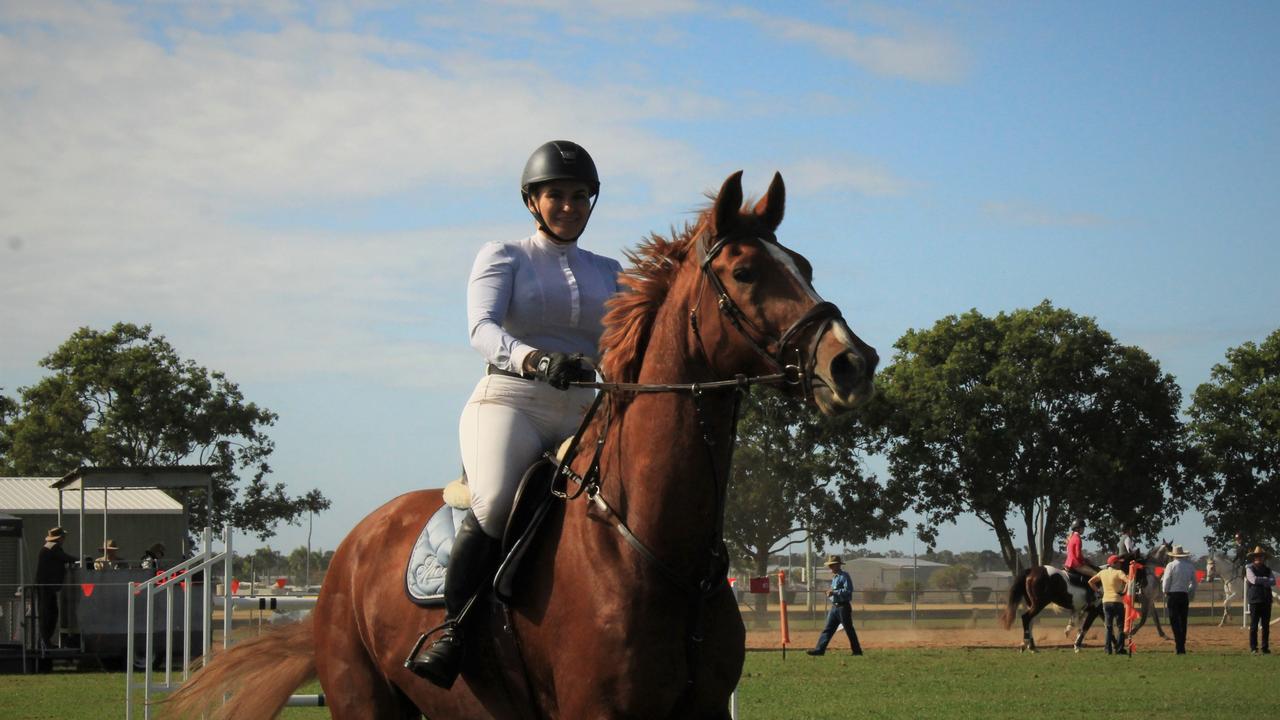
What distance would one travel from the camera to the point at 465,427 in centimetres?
560

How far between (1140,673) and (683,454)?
17.2 metres

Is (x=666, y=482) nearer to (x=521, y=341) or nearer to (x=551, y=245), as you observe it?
(x=521, y=341)

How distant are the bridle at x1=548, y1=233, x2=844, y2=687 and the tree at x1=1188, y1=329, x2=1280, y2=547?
56001 millimetres

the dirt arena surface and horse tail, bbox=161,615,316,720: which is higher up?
horse tail, bbox=161,615,316,720

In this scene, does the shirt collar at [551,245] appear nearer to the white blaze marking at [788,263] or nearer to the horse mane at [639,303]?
the horse mane at [639,303]

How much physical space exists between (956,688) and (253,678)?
12.2 metres

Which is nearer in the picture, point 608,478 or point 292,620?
point 608,478

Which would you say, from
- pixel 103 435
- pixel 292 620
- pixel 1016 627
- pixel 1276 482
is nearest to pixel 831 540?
pixel 1276 482

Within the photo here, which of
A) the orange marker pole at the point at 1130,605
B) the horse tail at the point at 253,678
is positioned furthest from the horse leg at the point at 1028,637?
the horse tail at the point at 253,678

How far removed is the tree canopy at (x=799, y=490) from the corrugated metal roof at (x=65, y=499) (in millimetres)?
27785

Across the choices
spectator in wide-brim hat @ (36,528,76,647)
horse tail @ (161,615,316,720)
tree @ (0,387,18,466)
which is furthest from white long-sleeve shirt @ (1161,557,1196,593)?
tree @ (0,387,18,466)

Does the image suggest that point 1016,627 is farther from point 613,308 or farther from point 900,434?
point 613,308

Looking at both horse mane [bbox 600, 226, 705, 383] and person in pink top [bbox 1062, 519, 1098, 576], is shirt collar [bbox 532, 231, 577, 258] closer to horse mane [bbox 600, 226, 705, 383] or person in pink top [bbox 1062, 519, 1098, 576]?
horse mane [bbox 600, 226, 705, 383]

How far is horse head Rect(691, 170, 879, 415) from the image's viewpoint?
4070 millimetres
